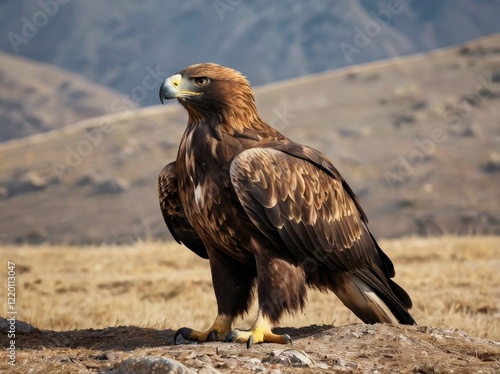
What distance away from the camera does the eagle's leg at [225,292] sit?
668 cm

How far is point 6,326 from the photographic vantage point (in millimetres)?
7137

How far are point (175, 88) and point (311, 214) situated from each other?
1.44 meters

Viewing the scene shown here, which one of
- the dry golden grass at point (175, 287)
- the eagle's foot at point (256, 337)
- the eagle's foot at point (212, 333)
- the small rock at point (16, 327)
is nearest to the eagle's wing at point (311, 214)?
the eagle's foot at point (256, 337)

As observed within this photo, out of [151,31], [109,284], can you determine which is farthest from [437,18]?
[109,284]

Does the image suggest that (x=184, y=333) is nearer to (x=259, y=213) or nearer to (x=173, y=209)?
(x=173, y=209)

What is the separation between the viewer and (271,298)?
612 centimetres

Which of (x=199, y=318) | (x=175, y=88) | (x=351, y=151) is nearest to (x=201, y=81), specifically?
(x=175, y=88)

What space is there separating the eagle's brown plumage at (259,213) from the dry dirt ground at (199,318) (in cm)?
38

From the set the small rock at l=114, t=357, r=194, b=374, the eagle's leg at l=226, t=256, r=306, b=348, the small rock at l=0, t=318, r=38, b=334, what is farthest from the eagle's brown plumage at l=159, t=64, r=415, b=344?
the small rock at l=0, t=318, r=38, b=334

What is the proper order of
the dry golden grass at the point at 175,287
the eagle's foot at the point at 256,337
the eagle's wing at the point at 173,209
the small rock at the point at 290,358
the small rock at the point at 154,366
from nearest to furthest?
the small rock at the point at 154,366 → the small rock at the point at 290,358 → the eagle's foot at the point at 256,337 → the eagle's wing at the point at 173,209 → the dry golden grass at the point at 175,287

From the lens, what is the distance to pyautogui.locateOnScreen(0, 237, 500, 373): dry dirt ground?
549cm

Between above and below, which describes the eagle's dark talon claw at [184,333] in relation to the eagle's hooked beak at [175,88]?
below

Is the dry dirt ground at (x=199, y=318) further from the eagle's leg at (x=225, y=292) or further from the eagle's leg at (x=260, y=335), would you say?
the eagle's leg at (x=225, y=292)

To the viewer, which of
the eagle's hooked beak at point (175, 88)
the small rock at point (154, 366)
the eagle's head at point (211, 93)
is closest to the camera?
the small rock at point (154, 366)
